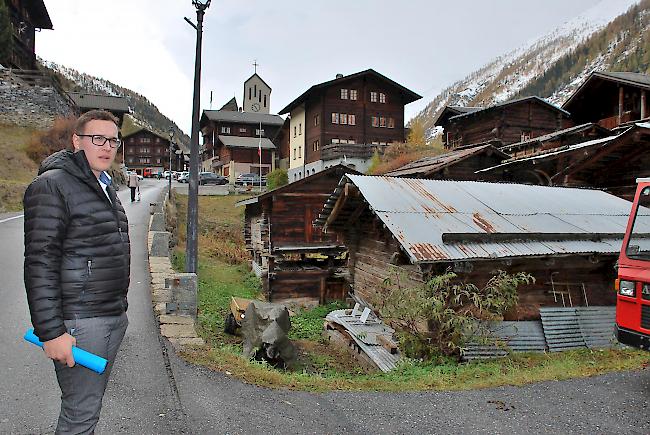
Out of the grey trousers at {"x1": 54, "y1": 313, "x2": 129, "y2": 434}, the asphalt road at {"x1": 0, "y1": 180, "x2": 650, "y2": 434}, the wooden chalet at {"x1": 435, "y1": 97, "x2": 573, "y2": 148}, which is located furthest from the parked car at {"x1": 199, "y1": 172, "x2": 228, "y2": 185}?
the grey trousers at {"x1": 54, "y1": 313, "x2": 129, "y2": 434}

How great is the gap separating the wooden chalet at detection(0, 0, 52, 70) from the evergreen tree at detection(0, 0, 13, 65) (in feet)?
1.14

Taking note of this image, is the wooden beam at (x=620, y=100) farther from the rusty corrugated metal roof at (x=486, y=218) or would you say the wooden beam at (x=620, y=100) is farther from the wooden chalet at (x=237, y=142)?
the wooden chalet at (x=237, y=142)

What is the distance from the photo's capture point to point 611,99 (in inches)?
1243

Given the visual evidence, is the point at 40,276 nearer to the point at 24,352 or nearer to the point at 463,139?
the point at 24,352

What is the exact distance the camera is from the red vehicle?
241 inches

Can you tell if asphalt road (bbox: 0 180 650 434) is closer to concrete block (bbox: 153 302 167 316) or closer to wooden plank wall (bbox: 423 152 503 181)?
concrete block (bbox: 153 302 167 316)

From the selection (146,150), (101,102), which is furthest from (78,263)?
(146,150)

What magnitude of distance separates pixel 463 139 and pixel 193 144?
31.6m

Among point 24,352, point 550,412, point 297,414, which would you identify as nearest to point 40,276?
point 297,414

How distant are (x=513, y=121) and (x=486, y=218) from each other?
27.3 meters

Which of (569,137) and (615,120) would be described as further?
(615,120)

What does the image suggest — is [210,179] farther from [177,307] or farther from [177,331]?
[177,331]

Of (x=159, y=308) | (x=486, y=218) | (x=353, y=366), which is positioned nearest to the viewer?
(x=159, y=308)

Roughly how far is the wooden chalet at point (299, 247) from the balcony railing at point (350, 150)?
20.5 m
